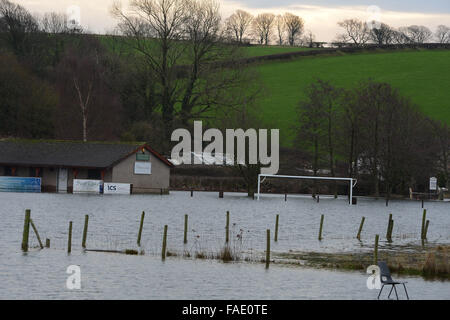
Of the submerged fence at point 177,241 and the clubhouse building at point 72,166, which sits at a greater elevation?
the clubhouse building at point 72,166

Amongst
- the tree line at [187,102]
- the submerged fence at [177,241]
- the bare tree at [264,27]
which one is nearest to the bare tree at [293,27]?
the bare tree at [264,27]

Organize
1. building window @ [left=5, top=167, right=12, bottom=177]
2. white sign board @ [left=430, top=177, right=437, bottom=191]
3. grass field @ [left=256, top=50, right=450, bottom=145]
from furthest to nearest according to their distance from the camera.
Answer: grass field @ [left=256, top=50, right=450, bottom=145] → white sign board @ [left=430, top=177, right=437, bottom=191] → building window @ [left=5, top=167, right=12, bottom=177]

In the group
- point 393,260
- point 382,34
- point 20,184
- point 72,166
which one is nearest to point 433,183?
point 72,166

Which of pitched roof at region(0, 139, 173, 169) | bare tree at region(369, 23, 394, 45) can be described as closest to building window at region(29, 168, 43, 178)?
pitched roof at region(0, 139, 173, 169)

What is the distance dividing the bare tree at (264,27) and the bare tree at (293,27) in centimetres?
397

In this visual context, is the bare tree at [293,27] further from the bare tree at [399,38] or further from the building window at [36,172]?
the building window at [36,172]

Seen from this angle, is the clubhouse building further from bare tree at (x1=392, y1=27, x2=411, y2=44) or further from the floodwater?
bare tree at (x1=392, y1=27, x2=411, y2=44)

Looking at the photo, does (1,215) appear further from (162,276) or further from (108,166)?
(108,166)

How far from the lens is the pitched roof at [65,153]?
272ft

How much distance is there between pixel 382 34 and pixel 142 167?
94.8m

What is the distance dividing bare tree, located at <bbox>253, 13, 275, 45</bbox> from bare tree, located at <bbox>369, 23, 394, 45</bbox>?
831 inches

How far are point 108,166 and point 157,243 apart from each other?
4364 cm

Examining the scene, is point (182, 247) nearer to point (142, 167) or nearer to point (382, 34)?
point (142, 167)

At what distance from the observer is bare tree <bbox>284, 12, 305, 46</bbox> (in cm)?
17475
